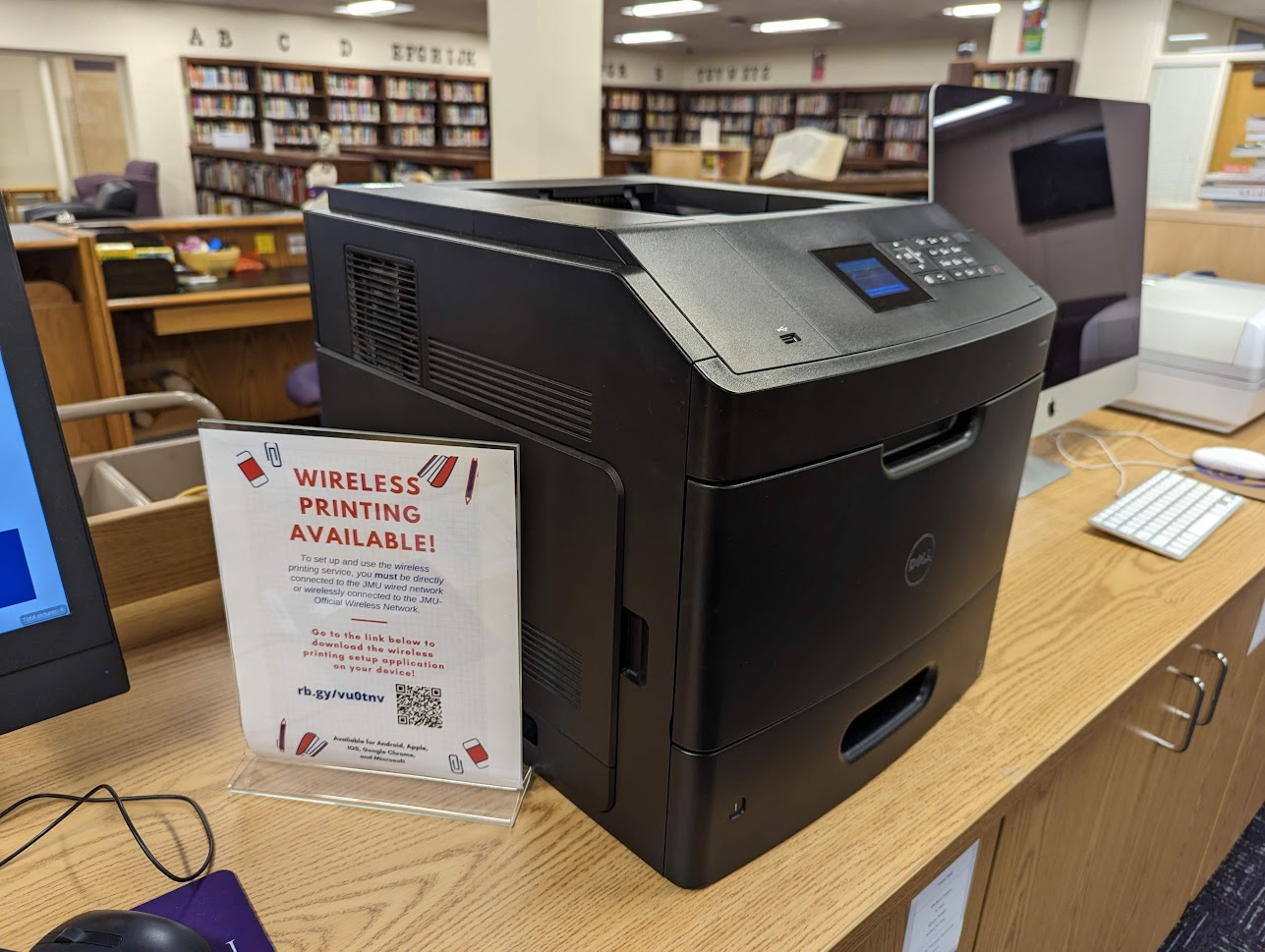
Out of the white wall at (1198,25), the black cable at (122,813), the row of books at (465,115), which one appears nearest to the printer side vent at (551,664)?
the black cable at (122,813)

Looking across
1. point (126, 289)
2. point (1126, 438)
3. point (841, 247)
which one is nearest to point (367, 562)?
point (841, 247)

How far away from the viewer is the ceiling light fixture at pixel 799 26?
895 centimetres

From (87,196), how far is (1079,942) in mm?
9871

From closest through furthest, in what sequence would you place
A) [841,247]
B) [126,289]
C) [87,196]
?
1. [841,247]
2. [126,289]
3. [87,196]

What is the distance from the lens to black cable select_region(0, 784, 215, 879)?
21.6 inches

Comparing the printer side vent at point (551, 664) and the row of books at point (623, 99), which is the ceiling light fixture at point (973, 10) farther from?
the printer side vent at point (551, 664)

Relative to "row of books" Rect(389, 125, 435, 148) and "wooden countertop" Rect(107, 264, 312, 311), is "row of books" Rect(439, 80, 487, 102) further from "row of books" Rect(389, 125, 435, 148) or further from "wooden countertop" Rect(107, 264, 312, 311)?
"wooden countertop" Rect(107, 264, 312, 311)

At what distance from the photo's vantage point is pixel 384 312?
2.12ft

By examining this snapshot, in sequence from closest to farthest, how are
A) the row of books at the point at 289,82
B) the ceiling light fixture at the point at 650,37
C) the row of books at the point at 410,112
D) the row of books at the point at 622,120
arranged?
the row of books at the point at 289,82, the row of books at the point at 410,112, the ceiling light fixture at the point at 650,37, the row of books at the point at 622,120

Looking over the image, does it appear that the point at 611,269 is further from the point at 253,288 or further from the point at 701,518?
the point at 253,288

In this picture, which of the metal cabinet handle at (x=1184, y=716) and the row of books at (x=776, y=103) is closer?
the metal cabinet handle at (x=1184, y=716)

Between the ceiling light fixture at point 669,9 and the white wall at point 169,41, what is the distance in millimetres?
2013

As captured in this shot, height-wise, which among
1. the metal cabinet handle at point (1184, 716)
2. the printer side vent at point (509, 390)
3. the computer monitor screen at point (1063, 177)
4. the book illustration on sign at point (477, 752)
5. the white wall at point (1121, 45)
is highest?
the white wall at point (1121, 45)

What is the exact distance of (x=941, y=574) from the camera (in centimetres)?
61
